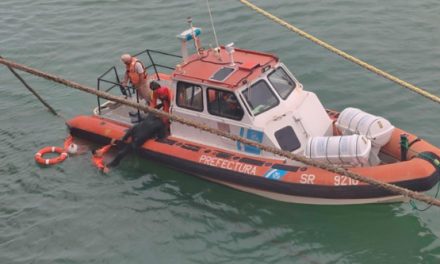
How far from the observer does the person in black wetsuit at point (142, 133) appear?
1277 centimetres

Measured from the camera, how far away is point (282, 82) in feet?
39.8

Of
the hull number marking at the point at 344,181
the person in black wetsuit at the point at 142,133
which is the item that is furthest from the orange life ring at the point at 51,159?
the hull number marking at the point at 344,181

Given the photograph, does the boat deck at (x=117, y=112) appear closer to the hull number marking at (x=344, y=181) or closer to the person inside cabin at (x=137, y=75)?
the person inside cabin at (x=137, y=75)

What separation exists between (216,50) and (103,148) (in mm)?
3561

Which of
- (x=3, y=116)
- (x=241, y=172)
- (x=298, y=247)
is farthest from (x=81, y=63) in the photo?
(x=298, y=247)

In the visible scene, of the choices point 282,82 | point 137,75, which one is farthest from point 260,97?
point 137,75

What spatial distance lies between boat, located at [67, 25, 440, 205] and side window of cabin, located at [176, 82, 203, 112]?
2 cm

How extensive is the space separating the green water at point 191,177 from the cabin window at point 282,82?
2.36 meters

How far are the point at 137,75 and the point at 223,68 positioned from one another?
2508mm

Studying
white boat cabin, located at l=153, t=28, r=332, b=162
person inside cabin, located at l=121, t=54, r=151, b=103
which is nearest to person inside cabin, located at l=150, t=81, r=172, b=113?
white boat cabin, located at l=153, t=28, r=332, b=162

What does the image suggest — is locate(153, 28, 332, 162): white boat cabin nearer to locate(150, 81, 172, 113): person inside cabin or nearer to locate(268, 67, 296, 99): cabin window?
locate(268, 67, 296, 99): cabin window

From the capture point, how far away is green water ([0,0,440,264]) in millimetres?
10508

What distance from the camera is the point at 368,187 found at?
1026cm

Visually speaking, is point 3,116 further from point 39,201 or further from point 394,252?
point 394,252
